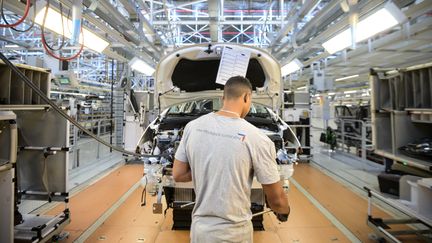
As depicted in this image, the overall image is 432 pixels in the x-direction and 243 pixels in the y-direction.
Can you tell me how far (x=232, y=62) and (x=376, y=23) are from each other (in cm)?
163

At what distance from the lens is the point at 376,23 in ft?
9.47

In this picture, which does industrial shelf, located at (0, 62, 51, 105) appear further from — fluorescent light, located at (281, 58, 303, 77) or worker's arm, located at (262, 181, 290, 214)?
fluorescent light, located at (281, 58, 303, 77)

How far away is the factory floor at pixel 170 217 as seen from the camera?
118 inches

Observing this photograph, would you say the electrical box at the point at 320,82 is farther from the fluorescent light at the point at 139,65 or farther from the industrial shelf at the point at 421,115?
the industrial shelf at the point at 421,115

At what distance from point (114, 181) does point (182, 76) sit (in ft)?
8.95

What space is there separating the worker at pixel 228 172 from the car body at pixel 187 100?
1102 mm

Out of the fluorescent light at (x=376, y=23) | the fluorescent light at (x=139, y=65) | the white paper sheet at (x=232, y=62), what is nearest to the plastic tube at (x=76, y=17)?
the white paper sheet at (x=232, y=62)

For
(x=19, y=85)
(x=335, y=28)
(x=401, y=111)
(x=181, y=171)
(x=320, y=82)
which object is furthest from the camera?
(x=320, y=82)

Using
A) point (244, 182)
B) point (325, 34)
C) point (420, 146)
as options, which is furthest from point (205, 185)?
point (325, 34)

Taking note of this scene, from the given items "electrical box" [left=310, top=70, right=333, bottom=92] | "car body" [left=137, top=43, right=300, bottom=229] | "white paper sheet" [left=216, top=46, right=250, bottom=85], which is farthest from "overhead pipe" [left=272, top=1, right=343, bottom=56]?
"electrical box" [left=310, top=70, right=333, bottom=92]

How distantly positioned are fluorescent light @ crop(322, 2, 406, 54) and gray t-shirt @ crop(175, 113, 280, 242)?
2.22 metres

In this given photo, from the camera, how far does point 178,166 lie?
1.59 metres

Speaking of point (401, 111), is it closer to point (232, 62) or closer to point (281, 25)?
point (232, 62)

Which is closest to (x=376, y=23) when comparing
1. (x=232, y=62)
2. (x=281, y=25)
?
(x=232, y=62)
